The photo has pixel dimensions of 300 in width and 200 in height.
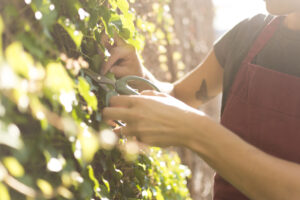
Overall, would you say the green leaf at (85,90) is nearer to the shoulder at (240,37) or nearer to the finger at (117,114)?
the finger at (117,114)

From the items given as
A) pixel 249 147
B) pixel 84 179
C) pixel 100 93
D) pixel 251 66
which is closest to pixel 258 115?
pixel 251 66

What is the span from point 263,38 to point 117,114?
0.95 m

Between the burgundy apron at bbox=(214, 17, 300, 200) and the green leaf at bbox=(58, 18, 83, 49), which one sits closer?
the green leaf at bbox=(58, 18, 83, 49)

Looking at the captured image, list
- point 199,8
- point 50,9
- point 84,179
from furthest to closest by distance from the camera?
point 199,8 → point 84,179 → point 50,9

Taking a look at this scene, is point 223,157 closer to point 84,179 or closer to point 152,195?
point 84,179

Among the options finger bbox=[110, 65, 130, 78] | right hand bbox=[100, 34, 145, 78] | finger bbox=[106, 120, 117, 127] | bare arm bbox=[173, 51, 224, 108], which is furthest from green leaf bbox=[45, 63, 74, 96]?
bare arm bbox=[173, 51, 224, 108]

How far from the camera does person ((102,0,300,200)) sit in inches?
45.0

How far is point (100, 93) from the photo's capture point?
1310 mm

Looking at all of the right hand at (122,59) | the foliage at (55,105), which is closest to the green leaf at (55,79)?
the foliage at (55,105)

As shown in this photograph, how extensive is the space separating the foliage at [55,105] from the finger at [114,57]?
4 centimetres

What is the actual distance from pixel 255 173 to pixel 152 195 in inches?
25.0

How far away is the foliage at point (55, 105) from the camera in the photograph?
0.79 metres

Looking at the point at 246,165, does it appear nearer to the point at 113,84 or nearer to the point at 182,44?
the point at 113,84

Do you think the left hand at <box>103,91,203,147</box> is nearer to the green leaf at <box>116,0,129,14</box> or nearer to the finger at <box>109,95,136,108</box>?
the finger at <box>109,95,136,108</box>
